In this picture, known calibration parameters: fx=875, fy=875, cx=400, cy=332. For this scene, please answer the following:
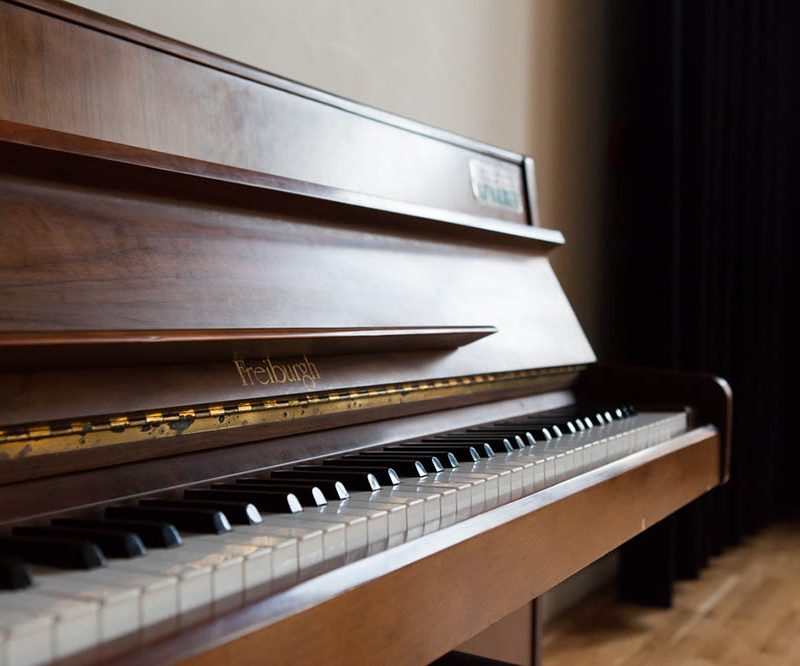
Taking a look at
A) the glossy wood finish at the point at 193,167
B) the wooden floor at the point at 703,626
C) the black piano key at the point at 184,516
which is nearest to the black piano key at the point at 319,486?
the black piano key at the point at 184,516

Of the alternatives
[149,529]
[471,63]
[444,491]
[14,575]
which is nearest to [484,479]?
[444,491]

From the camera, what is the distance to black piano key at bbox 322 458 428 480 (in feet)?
3.08

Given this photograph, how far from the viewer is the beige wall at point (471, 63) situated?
65.1 inches

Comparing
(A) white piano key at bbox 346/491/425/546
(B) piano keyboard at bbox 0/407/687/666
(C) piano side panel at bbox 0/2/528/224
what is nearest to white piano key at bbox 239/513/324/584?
(B) piano keyboard at bbox 0/407/687/666

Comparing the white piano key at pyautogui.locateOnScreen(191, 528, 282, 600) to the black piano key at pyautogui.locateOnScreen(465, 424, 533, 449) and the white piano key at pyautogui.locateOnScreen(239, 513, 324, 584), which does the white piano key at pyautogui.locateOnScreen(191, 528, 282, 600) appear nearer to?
the white piano key at pyautogui.locateOnScreen(239, 513, 324, 584)

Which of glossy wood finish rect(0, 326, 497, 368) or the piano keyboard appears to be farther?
glossy wood finish rect(0, 326, 497, 368)

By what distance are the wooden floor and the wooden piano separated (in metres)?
0.90

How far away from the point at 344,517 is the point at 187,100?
1.94 ft

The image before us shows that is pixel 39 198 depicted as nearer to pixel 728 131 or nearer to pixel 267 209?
pixel 267 209

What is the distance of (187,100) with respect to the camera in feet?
3.54

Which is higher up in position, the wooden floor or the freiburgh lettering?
the freiburgh lettering

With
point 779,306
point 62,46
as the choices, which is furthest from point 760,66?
point 62,46

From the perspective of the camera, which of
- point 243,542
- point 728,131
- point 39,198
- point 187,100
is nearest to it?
point 243,542

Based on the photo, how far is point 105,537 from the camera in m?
0.63
